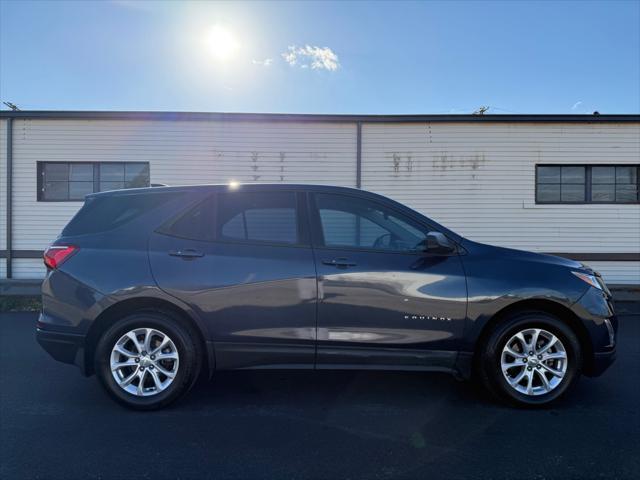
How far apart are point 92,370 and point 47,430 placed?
21.1 inches

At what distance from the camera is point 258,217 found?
12.8ft

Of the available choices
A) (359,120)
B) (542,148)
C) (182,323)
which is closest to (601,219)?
(542,148)

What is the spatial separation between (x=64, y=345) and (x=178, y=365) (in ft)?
3.10

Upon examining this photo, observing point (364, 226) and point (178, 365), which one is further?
point (364, 226)

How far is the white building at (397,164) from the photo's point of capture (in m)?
10.2

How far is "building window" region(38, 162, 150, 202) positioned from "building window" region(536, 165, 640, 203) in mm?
8946

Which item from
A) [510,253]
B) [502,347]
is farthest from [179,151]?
[502,347]

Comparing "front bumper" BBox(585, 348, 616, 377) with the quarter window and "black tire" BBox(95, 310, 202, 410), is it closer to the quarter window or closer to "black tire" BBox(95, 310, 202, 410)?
the quarter window

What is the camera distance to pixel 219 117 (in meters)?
10.2

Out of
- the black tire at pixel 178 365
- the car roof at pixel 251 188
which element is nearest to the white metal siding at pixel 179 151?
the car roof at pixel 251 188

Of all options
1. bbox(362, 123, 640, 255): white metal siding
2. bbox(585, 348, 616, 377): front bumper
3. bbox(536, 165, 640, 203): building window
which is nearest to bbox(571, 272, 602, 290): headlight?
bbox(585, 348, 616, 377): front bumper

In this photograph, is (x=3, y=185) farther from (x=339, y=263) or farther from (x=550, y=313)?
(x=550, y=313)

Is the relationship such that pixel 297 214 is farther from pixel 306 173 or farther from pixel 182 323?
pixel 306 173

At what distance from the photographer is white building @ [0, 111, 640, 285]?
10.2 m
